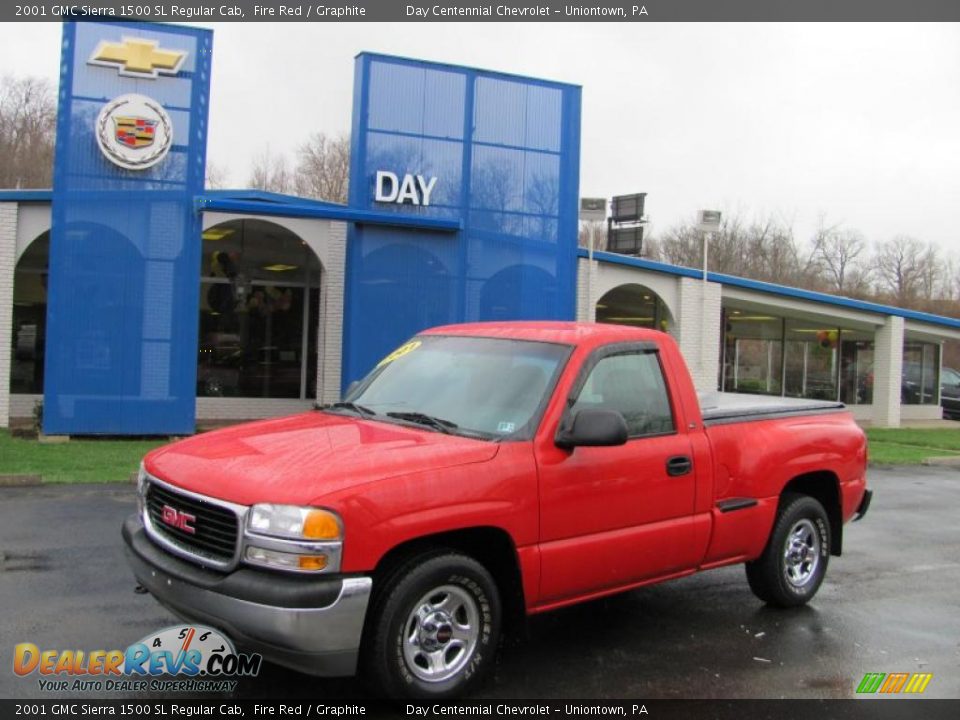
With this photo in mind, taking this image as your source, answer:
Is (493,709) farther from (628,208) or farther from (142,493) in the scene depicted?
(628,208)

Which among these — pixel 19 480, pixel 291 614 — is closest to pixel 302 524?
pixel 291 614

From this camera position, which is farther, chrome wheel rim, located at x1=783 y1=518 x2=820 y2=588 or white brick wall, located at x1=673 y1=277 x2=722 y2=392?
white brick wall, located at x1=673 y1=277 x2=722 y2=392

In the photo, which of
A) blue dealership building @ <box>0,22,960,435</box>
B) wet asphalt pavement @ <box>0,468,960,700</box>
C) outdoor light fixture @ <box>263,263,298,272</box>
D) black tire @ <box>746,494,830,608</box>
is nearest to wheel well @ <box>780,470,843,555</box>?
black tire @ <box>746,494,830,608</box>

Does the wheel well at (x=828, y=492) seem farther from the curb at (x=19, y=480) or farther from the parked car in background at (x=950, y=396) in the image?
the parked car in background at (x=950, y=396)

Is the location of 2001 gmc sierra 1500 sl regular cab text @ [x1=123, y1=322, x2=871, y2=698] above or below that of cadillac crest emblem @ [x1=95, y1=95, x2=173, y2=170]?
below

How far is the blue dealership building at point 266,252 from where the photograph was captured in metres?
13.7

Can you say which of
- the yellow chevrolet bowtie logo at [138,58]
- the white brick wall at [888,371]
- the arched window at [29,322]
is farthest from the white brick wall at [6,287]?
the white brick wall at [888,371]

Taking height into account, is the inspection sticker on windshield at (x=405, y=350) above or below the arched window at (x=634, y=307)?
below

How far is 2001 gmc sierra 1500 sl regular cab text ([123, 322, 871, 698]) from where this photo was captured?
3.83m

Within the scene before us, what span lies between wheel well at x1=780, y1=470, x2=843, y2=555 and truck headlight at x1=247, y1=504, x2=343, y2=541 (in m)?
3.86

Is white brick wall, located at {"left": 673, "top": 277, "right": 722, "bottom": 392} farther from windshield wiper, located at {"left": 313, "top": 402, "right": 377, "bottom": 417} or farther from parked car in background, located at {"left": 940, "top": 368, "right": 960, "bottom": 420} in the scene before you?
windshield wiper, located at {"left": 313, "top": 402, "right": 377, "bottom": 417}

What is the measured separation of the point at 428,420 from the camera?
486 cm

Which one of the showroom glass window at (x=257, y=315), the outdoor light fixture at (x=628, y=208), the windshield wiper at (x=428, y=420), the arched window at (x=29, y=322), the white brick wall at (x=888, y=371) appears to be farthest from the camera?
the white brick wall at (x=888, y=371)

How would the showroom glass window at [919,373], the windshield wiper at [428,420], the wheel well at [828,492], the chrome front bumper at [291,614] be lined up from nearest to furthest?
the chrome front bumper at [291,614], the windshield wiper at [428,420], the wheel well at [828,492], the showroom glass window at [919,373]
